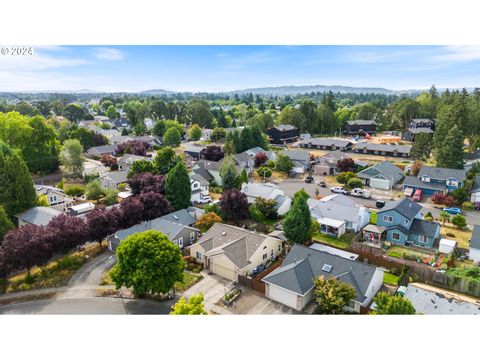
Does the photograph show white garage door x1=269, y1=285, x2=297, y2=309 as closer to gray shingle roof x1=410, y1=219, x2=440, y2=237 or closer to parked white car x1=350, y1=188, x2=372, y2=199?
gray shingle roof x1=410, y1=219, x2=440, y2=237

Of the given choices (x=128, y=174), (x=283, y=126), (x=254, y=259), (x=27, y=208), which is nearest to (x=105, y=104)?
(x=283, y=126)

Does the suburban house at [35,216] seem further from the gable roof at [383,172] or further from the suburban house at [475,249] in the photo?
the gable roof at [383,172]

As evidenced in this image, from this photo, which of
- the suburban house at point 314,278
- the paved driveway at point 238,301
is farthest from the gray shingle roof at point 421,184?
the paved driveway at point 238,301

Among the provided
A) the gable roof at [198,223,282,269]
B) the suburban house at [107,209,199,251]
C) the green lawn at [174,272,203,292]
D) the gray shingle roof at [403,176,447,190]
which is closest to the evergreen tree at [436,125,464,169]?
the gray shingle roof at [403,176,447,190]

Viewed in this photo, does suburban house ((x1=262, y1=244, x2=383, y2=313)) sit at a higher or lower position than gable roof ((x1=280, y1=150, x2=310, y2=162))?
lower

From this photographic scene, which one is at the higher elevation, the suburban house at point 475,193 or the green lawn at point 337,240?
the suburban house at point 475,193
